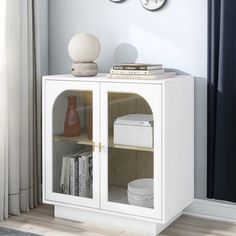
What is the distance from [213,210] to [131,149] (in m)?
0.72

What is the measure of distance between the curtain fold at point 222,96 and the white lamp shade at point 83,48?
72 cm

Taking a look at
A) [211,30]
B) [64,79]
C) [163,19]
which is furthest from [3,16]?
[211,30]

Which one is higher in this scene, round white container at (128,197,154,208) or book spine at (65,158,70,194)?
book spine at (65,158,70,194)

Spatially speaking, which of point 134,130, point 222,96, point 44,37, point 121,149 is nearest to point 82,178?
point 121,149

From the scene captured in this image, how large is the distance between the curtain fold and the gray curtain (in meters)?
1.16

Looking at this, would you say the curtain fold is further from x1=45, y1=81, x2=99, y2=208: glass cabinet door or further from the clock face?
x1=45, y1=81, x2=99, y2=208: glass cabinet door

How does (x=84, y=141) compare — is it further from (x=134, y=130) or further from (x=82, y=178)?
(x=134, y=130)

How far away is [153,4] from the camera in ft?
10.5

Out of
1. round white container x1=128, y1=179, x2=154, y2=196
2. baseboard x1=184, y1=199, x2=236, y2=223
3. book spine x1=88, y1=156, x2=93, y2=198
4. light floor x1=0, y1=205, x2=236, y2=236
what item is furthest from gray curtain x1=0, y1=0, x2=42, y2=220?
baseboard x1=184, y1=199, x2=236, y2=223

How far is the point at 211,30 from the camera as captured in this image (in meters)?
2.97

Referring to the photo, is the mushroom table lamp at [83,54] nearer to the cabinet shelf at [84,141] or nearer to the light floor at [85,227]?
the cabinet shelf at [84,141]

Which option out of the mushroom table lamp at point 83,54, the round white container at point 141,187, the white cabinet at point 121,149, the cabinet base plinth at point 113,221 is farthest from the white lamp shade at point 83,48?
the cabinet base plinth at point 113,221

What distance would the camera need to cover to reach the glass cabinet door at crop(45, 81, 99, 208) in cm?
300

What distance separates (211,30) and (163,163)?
0.85 metres
